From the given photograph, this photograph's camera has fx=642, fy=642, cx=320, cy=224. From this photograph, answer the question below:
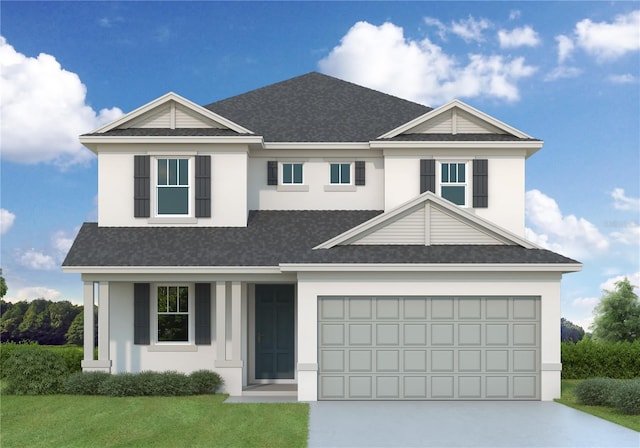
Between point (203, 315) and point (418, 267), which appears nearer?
point (418, 267)

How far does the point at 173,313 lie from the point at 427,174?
8.82 meters

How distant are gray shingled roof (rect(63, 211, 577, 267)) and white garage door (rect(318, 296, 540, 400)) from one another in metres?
1.13

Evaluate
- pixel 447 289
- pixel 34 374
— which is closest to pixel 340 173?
pixel 447 289

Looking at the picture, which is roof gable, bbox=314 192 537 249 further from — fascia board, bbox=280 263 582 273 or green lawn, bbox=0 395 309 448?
green lawn, bbox=0 395 309 448

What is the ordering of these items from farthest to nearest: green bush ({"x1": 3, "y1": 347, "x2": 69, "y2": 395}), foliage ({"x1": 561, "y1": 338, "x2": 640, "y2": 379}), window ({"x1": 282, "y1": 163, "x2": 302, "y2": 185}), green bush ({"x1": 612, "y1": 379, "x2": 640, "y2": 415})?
foliage ({"x1": 561, "y1": 338, "x2": 640, "y2": 379})
window ({"x1": 282, "y1": 163, "x2": 302, "y2": 185})
green bush ({"x1": 3, "y1": 347, "x2": 69, "y2": 395})
green bush ({"x1": 612, "y1": 379, "x2": 640, "y2": 415})

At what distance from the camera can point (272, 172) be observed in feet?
67.2

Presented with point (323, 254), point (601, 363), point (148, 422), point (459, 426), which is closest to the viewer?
point (459, 426)

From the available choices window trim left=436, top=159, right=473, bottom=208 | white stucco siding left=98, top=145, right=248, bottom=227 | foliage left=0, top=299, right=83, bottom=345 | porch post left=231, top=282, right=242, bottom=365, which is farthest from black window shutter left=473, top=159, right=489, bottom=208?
foliage left=0, top=299, right=83, bottom=345

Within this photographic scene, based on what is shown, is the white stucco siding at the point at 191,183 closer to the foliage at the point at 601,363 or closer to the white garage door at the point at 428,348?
the white garage door at the point at 428,348

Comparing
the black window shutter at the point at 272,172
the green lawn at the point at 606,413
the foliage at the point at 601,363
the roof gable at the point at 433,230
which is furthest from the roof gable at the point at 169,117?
the foliage at the point at 601,363

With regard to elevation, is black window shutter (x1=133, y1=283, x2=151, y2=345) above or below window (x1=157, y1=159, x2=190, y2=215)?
below

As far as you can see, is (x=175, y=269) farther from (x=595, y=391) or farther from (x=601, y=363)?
(x=601, y=363)

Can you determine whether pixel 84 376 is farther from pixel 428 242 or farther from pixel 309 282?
pixel 428 242

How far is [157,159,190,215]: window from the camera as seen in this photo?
19438mm
